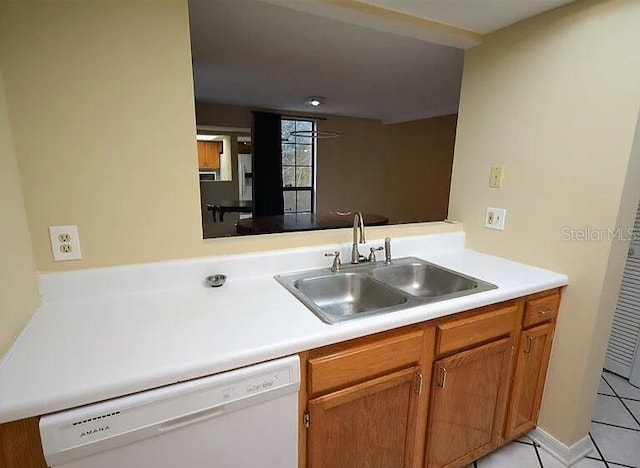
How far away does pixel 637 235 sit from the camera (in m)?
2.00

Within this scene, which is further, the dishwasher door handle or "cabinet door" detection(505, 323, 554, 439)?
"cabinet door" detection(505, 323, 554, 439)

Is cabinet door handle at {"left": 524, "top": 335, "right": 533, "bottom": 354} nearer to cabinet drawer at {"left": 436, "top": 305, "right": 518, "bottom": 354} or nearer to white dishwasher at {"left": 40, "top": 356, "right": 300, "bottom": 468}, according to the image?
cabinet drawer at {"left": 436, "top": 305, "right": 518, "bottom": 354}

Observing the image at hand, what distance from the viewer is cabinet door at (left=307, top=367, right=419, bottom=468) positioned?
1034 mm

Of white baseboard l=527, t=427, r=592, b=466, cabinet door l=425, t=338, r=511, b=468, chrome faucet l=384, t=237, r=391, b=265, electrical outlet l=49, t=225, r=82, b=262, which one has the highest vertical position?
electrical outlet l=49, t=225, r=82, b=262

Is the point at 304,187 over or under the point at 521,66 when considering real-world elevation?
under

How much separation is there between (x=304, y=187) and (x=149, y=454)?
485 centimetres

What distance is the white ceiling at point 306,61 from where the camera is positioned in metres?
1.80

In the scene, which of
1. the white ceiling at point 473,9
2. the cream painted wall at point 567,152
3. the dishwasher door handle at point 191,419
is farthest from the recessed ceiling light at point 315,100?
the dishwasher door handle at point 191,419

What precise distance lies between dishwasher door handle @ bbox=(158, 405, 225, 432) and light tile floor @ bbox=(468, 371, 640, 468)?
51.7 inches

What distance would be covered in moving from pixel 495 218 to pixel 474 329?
73 cm

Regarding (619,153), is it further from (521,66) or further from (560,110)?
(521,66)

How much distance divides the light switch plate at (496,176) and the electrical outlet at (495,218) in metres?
0.13

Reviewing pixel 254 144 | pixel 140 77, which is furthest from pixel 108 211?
pixel 254 144

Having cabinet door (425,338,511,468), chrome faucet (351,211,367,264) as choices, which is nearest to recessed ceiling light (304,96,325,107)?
chrome faucet (351,211,367,264)
